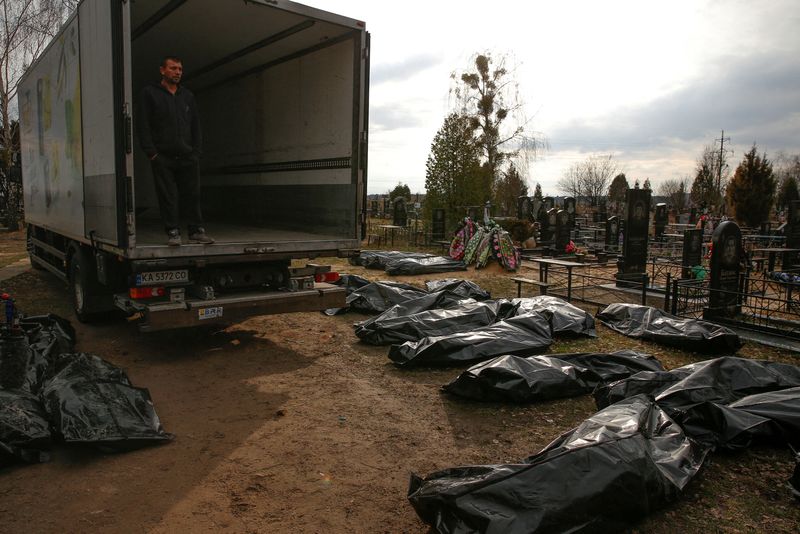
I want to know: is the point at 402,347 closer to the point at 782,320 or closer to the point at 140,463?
the point at 140,463

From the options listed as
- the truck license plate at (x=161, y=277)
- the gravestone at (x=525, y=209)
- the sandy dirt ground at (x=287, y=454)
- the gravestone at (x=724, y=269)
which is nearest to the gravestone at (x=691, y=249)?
the gravestone at (x=724, y=269)

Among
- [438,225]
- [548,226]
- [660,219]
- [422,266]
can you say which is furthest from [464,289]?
[660,219]

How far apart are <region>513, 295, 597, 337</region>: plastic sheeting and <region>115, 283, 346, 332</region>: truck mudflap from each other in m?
2.71

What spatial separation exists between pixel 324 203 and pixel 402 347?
237cm

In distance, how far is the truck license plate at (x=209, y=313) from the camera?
224 inches

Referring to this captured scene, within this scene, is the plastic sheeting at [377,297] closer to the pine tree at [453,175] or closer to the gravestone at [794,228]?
the gravestone at [794,228]

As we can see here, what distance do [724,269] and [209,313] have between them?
7.72 metres

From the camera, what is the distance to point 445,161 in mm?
23266

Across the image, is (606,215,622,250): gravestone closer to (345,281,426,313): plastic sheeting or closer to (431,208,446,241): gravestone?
(431,208,446,241): gravestone

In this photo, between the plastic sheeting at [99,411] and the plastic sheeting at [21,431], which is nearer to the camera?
the plastic sheeting at [21,431]

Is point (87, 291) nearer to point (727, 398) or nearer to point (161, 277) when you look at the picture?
point (161, 277)

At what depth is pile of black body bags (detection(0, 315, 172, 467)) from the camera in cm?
358

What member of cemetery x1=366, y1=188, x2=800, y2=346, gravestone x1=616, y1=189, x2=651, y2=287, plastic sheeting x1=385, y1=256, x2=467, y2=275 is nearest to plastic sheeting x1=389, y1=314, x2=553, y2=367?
cemetery x1=366, y1=188, x2=800, y2=346

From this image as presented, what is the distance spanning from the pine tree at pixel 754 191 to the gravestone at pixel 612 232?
13.4 m
